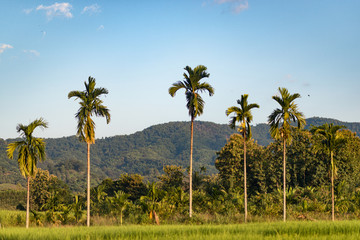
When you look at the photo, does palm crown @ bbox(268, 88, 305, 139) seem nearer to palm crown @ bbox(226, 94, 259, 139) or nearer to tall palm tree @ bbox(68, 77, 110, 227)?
palm crown @ bbox(226, 94, 259, 139)

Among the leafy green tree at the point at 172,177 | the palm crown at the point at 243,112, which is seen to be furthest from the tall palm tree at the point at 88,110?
the leafy green tree at the point at 172,177

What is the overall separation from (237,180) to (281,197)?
62.7 ft

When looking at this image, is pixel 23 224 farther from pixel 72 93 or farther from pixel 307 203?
pixel 307 203

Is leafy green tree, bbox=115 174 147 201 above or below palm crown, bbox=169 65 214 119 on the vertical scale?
below

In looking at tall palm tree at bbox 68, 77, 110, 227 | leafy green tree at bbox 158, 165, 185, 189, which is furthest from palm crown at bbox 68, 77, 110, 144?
leafy green tree at bbox 158, 165, 185, 189

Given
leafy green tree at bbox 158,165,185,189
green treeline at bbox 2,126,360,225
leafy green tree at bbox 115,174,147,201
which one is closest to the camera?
green treeline at bbox 2,126,360,225

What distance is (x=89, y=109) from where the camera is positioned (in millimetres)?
35094

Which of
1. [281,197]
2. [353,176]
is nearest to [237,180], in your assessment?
[353,176]

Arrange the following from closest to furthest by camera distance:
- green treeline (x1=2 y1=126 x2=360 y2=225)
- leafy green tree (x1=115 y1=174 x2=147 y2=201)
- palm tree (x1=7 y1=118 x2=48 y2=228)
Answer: palm tree (x1=7 y1=118 x2=48 y2=228)
green treeline (x1=2 y1=126 x2=360 y2=225)
leafy green tree (x1=115 y1=174 x2=147 y2=201)

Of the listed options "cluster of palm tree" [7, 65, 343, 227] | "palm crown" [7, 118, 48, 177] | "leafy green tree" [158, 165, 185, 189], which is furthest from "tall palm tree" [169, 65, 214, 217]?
"leafy green tree" [158, 165, 185, 189]

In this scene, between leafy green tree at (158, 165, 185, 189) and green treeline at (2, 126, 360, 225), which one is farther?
leafy green tree at (158, 165, 185, 189)

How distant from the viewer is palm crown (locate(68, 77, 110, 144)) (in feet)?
114

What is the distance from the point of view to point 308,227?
21250 millimetres

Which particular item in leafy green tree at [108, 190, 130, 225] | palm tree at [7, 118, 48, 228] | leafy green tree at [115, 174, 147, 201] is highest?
palm tree at [7, 118, 48, 228]
